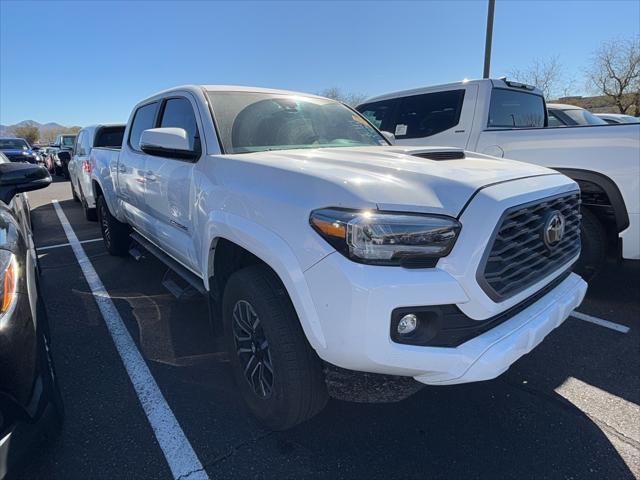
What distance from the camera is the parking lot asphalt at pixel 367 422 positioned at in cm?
219

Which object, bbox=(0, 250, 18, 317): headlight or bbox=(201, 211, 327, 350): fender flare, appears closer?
bbox=(0, 250, 18, 317): headlight

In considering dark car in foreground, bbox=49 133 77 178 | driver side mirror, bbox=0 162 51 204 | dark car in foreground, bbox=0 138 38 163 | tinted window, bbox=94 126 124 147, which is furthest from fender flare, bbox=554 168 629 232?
dark car in foreground, bbox=0 138 38 163

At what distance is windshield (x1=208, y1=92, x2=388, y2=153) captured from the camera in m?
2.94

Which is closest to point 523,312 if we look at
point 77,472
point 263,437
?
point 263,437

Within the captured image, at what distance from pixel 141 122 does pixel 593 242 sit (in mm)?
4687

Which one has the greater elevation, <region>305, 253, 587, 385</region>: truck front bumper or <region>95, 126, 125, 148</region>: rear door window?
<region>95, 126, 125, 148</region>: rear door window

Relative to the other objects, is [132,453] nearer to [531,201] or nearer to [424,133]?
[531,201]

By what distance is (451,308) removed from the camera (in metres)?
1.83

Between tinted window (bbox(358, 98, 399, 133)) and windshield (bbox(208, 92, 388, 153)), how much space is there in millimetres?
2585

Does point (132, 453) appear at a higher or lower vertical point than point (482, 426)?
higher

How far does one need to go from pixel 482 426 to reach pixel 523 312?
79 cm

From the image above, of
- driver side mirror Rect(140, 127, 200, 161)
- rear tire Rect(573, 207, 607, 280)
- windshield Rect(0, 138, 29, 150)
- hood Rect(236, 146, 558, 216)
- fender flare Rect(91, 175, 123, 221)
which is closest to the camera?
hood Rect(236, 146, 558, 216)

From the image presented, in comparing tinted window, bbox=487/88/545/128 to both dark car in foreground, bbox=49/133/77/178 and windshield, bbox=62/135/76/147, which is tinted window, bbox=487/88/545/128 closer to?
A: dark car in foreground, bbox=49/133/77/178

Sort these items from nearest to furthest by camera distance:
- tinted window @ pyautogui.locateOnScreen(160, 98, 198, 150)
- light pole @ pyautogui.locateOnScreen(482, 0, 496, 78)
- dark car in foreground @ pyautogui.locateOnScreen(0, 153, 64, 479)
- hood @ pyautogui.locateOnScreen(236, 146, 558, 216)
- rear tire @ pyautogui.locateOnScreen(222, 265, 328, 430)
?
dark car in foreground @ pyautogui.locateOnScreen(0, 153, 64, 479), hood @ pyautogui.locateOnScreen(236, 146, 558, 216), rear tire @ pyautogui.locateOnScreen(222, 265, 328, 430), tinted window @ pyautogui.locateOnScreen(160, 98, 198, 150), light pole @ pyautogui.locateOnScreen(482, 0, 496, 78)
